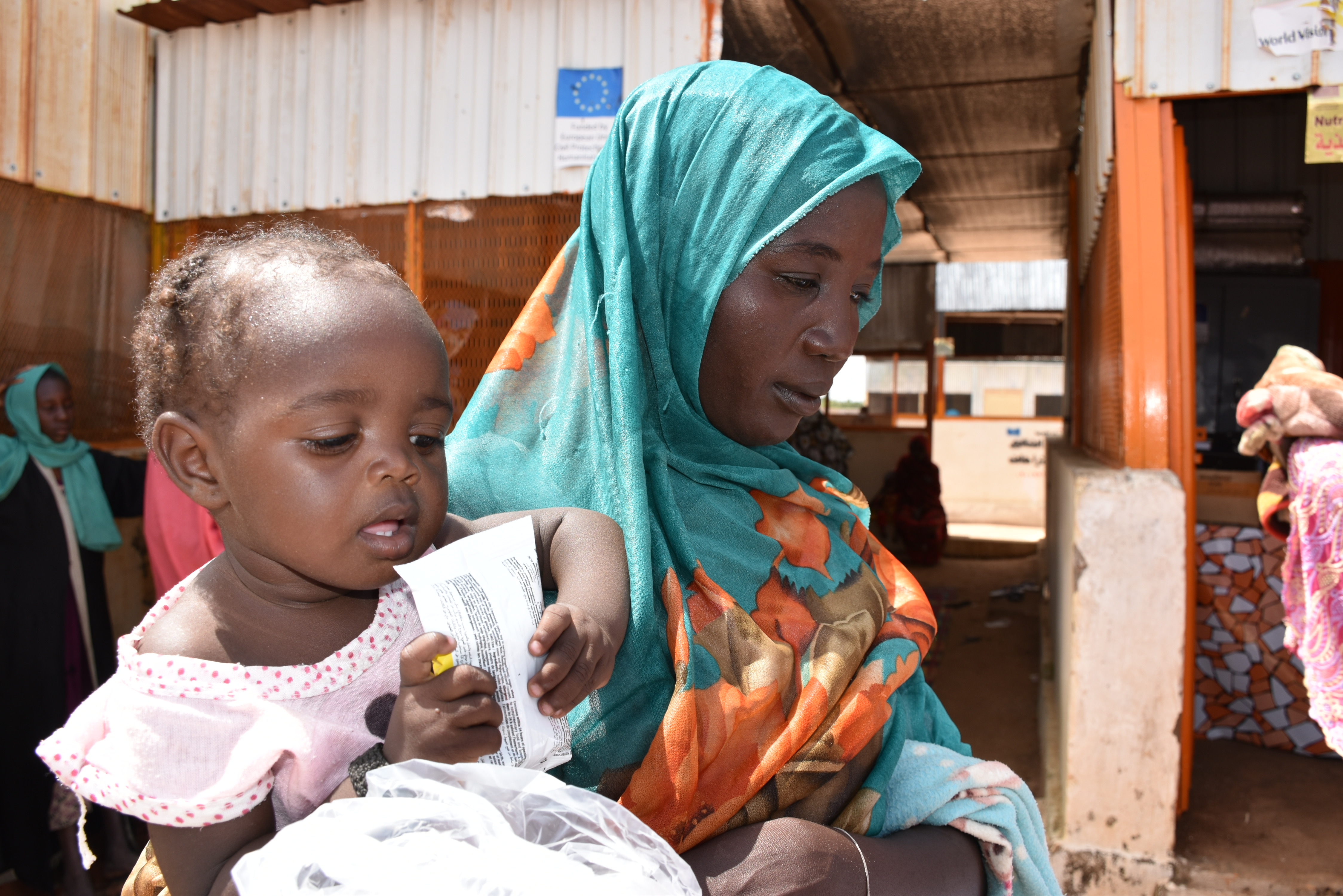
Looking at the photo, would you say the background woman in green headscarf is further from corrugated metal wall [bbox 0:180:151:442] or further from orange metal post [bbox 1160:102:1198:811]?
orange metal post [bbox 1160:102:1198:811]

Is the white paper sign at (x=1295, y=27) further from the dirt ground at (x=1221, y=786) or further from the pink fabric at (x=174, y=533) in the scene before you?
the pink fabric at (x=174, y=533)

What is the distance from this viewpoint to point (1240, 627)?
4406 millimetres

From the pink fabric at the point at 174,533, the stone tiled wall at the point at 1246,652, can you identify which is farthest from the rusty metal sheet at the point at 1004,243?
the pink fabric at the point at 174,533

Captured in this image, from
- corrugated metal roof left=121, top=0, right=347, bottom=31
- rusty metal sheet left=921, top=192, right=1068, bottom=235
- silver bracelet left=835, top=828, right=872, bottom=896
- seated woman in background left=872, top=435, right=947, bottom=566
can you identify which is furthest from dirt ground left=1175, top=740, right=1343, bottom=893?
seated woman in background left=872, top=435, right=947, bottom=566

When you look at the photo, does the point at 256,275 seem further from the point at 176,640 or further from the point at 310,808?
the point at 310,808

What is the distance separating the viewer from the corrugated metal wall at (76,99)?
12.0 feet

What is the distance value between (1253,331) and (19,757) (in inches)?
296

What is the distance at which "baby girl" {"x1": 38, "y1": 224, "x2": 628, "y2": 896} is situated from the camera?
847 millimetres

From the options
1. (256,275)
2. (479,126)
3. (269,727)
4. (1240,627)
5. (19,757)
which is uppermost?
(479,126)

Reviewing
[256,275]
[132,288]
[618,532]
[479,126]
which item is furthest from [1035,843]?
[132,288]

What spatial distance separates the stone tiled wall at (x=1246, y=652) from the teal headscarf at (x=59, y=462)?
5.02 meters

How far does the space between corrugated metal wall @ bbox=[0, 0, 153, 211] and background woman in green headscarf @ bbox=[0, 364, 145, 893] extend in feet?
2.93

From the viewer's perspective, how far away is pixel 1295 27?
303 cm

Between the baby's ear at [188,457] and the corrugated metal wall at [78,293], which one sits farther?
the corrugated metal wall at [78,293]
